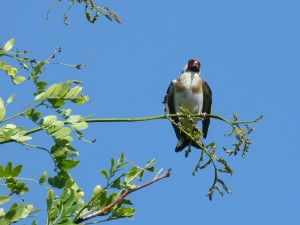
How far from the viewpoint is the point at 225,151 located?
11.8 feet

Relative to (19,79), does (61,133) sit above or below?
below

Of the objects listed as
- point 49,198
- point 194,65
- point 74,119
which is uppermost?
point 194,65

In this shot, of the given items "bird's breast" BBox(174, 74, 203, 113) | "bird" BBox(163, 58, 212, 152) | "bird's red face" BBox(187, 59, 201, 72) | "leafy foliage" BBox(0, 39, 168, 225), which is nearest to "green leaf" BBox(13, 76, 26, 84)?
"leafy foliage" BBox(0, 39, 168, 225)

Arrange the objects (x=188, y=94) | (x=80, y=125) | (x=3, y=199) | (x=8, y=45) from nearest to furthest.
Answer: (x=3, y=199) < (x=80, y=125) < (x=8, y=45) < (x=188, y=94)

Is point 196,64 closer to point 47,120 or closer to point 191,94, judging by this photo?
point 191,94

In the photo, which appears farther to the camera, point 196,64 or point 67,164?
point 196,64

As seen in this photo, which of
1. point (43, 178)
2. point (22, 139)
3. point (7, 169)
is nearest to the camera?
point (22, 139)

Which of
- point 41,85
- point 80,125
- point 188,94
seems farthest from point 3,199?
point 188,94

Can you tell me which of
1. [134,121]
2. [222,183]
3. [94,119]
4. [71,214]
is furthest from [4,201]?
[222,183]

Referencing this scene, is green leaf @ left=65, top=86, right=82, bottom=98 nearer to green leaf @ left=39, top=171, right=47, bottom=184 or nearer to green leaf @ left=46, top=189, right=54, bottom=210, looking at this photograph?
green leaf @ left=39, top=171, right=47, bottom=184

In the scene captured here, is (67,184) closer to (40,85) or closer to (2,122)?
(2,122)

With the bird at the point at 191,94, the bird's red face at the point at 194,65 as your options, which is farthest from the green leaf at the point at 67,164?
the bird's red face at the point at 194,65

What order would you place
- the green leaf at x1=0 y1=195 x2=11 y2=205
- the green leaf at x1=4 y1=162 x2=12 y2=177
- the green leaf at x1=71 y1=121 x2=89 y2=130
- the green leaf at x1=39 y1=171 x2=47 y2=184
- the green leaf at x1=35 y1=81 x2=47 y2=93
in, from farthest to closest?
1. the green leaf at x1=35 y1=81 x2=47 y2=93
2. the green leaf at x1=71 y1=121 x2=89 y2=130
3. the green leaf at x1=39 y1=171 x2=47 y2=184
4. the green leaf at x1=4 y1=162 x2=12 y2=177
5. the green leaf at x1=0 y1=195 x2=11 y2=205

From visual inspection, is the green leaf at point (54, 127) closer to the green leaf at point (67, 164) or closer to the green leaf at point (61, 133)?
the green leaf at point (61, 133)
